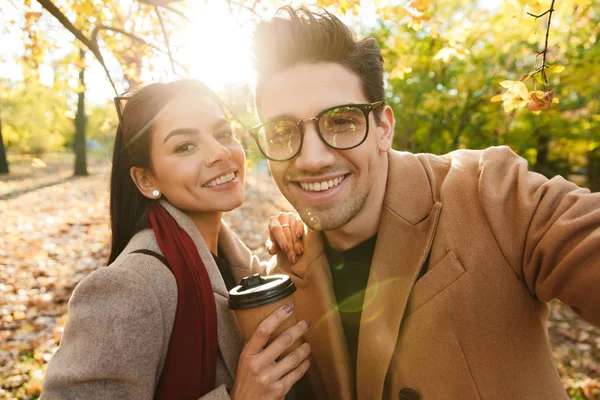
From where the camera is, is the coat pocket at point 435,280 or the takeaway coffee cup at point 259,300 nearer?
the takeaway coffee cup at point 259,300

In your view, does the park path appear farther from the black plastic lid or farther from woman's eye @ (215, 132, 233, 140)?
the black plastic lid

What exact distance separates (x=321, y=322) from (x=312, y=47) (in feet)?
5.49

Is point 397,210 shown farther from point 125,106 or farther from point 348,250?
point 125,106

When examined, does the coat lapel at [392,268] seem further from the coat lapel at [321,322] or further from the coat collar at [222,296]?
the coat collar at [222,296]

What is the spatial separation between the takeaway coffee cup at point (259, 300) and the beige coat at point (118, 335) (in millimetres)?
368

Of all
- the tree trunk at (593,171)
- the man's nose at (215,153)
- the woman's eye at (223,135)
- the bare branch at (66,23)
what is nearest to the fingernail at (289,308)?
the man's nose at (215,153)

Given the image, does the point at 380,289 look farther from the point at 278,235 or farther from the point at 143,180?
the point at 143,180

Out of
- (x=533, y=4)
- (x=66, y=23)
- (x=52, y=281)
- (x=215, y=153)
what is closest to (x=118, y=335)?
(x=215, y=153)

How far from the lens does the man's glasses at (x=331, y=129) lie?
1993mm

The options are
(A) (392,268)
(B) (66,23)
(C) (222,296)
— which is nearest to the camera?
(A) (392,268)

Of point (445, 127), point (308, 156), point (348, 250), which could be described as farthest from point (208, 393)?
point (445, 127)

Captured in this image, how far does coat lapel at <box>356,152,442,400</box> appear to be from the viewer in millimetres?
Result: 1757

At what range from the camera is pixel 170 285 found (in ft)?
5.82

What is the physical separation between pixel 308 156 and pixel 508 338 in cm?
132
